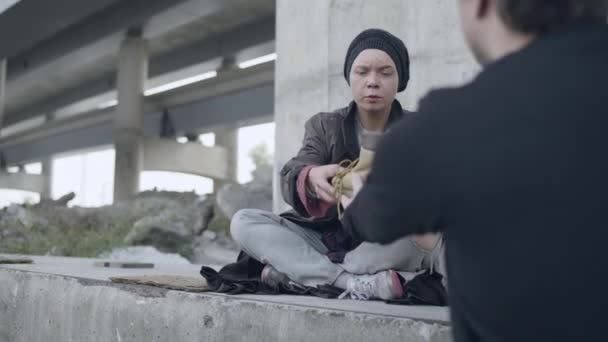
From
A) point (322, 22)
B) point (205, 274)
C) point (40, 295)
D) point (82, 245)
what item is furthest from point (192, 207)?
point (205, 274)

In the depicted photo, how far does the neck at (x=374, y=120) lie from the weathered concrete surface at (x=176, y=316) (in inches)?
30.1

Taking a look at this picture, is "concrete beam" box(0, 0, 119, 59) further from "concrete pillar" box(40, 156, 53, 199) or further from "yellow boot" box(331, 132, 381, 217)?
"concrete pillar" box(40, 156, 53, 199)

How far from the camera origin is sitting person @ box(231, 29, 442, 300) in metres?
2.63

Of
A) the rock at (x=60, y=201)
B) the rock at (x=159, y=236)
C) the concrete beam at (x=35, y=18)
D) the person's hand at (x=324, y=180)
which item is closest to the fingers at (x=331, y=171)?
the person's hand at (x=324, y=180)

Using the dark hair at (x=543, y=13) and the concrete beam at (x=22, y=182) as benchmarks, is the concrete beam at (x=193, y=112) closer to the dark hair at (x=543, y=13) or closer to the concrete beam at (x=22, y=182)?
the concrete beam at (x=22, y=182)

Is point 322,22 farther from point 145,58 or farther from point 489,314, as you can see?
point 145,58

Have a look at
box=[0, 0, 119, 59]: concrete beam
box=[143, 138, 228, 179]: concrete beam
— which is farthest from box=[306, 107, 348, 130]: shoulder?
box=[143, 138, 228, 179]: concrete beam

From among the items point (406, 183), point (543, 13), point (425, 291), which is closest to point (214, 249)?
point (425, 291)

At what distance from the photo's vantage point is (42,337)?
3.42 meters

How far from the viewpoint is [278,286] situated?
2854mm

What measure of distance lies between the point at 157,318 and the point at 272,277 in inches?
20.0

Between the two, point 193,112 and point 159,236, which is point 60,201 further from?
point 193,112

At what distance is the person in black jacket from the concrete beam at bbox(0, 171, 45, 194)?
117 ft

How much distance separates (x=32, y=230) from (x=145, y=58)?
10741 millimetres
